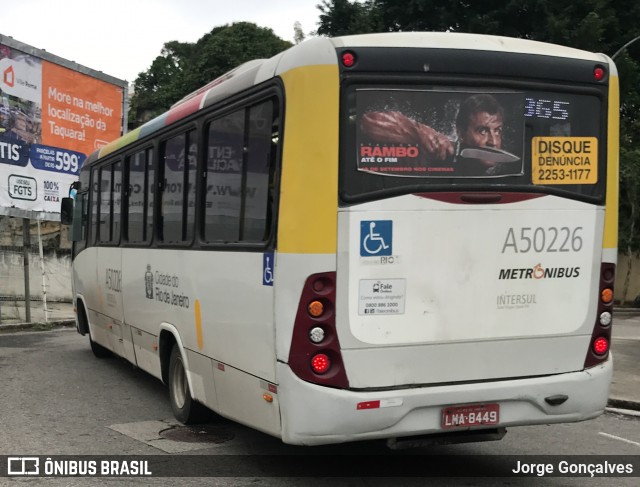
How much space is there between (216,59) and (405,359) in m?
38.1

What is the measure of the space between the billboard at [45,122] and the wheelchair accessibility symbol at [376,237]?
1425 centimetres

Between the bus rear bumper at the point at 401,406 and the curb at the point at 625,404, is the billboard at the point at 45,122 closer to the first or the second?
the curb at the point at 625,404

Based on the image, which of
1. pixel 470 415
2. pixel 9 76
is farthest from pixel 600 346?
pixel 9 76

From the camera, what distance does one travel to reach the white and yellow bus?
5137 mm

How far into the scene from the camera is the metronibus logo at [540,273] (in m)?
5.47

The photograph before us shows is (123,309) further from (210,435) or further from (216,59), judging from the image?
(216,59)

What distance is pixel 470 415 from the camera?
5.37 metres

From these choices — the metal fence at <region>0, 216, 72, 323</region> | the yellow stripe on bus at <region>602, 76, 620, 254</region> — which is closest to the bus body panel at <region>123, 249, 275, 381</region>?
the yellow stripe on bus at <region>602, 76, 620, 254</region>

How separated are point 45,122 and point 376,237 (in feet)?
51.1

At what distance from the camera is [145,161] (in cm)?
862

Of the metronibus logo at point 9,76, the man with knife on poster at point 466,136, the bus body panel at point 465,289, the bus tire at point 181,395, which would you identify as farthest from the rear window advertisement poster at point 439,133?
the metronibus logo at point 9,76

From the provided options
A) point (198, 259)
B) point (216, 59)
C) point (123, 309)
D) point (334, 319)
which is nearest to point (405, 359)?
point (334, 319)

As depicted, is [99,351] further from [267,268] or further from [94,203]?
Answer: [267,268]

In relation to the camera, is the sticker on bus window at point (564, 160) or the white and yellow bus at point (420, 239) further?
the sticker on bus window at point (564, 160)
